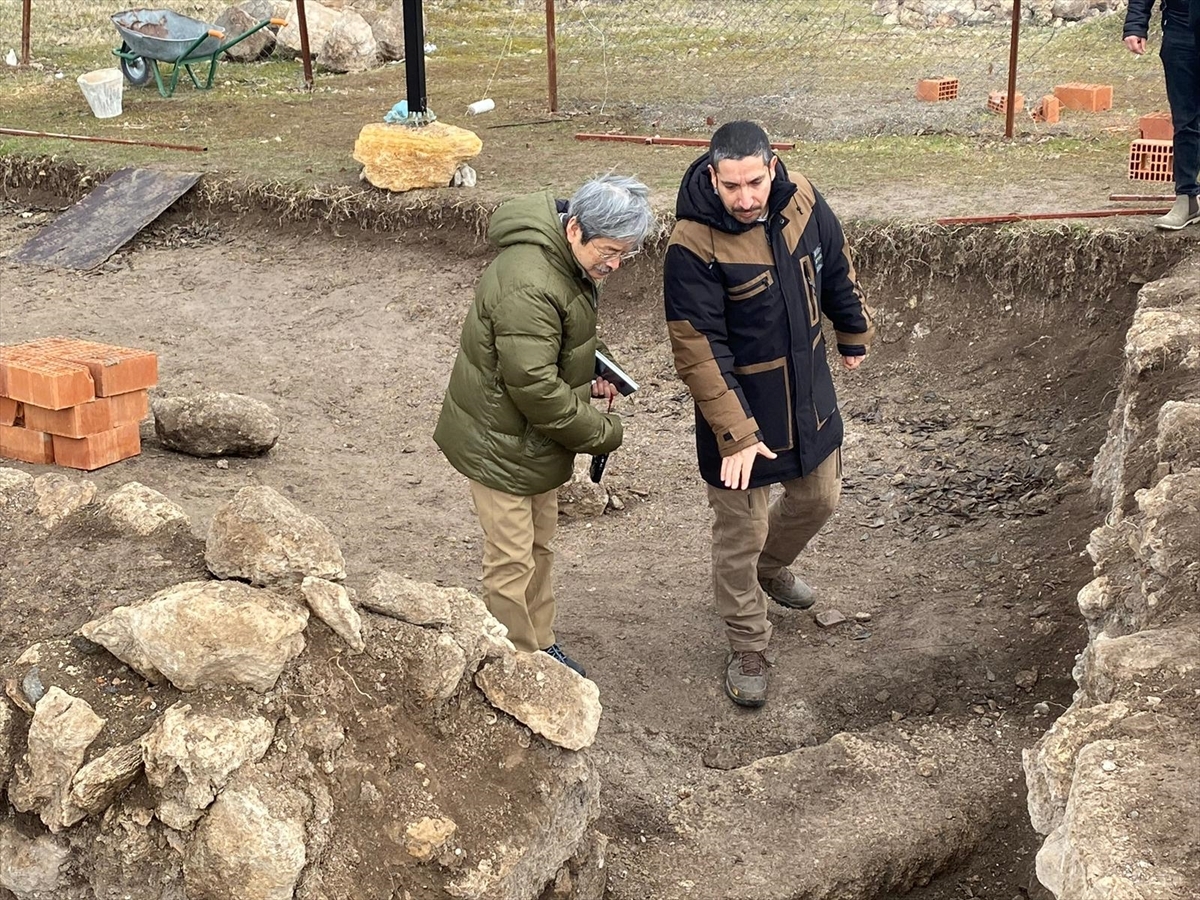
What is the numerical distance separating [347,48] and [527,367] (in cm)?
1171

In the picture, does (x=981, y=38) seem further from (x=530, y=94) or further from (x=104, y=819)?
(x=104, y=819)

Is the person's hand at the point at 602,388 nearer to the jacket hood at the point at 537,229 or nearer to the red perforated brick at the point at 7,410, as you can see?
the jacket hood at the point at 537,229

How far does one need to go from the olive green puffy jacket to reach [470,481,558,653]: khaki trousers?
8 centimetres

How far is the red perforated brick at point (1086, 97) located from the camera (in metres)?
10.3

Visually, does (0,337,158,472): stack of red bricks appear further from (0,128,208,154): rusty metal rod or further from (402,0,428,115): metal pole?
(0,128,208,154): rusty metal rod

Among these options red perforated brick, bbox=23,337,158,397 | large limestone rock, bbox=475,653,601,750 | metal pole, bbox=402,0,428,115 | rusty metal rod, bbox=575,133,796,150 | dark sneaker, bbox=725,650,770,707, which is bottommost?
dark sneaker, bbox=725,650,770,707

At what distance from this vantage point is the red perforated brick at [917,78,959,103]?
1132cm

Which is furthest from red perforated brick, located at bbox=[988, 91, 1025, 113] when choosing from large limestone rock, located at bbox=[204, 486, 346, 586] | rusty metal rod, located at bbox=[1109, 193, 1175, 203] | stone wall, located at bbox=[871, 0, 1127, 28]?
large limestone rock, located at bbox=[204, 486, 346, 586]

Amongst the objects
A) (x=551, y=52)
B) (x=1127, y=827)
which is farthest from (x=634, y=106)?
(x=1127, y=827)

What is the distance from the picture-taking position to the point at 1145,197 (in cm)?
741

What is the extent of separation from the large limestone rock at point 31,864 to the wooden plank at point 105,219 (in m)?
6.95

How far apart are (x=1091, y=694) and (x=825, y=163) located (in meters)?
6.36

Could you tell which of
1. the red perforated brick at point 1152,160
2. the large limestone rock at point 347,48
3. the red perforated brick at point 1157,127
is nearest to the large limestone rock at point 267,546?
the red perforated brick at point 1152,160

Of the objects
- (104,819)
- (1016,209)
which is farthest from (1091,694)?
(1016,209)
